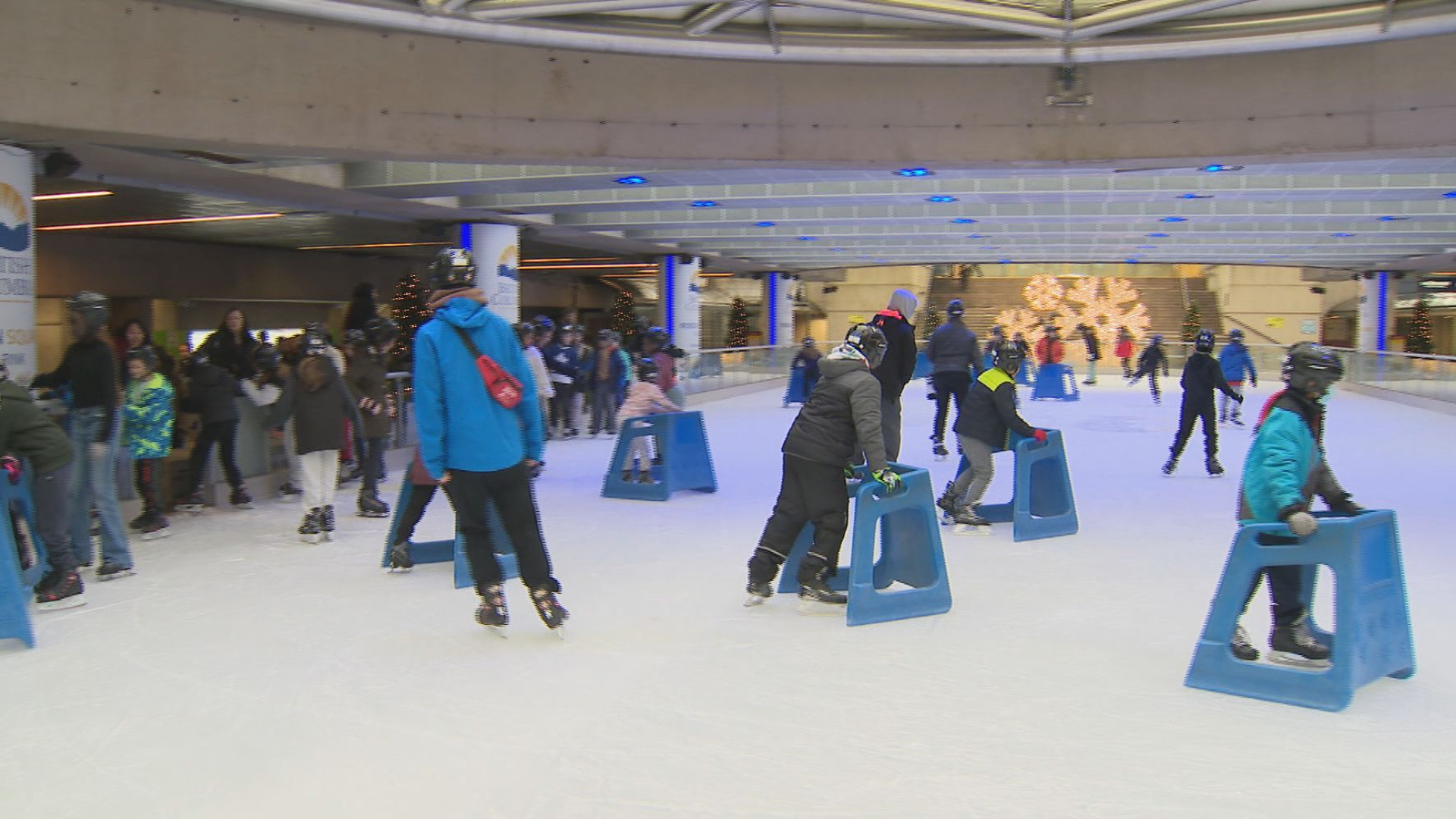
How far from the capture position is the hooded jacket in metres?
5.12

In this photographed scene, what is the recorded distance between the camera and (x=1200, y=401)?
9781 millimetres

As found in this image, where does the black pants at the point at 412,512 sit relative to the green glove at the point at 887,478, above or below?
below

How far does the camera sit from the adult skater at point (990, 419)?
6996 millimetres

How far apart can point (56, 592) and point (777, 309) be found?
2928 centimetres

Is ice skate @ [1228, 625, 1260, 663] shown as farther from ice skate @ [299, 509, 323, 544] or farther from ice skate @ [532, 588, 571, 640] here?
ice skate @ [299, 509, 323, 544]

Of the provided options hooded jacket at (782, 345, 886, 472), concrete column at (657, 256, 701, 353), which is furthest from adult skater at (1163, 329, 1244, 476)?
concrete column at (657, 256, 701, 353)

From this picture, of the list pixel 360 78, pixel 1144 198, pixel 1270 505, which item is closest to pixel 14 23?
pixel 360 78

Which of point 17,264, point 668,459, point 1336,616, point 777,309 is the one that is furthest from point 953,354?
point 777,309

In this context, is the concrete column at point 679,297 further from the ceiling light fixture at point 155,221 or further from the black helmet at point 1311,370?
the black helmet at point 1311,370

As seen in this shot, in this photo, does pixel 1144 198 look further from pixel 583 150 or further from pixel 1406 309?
pixel 1406 309

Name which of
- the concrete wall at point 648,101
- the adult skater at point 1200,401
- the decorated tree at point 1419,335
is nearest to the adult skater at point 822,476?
the concrete wall at point 648,101

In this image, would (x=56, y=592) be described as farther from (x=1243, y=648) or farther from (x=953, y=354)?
(x=953, y=354)

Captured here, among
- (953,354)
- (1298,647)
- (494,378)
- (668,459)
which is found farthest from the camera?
(953,354)

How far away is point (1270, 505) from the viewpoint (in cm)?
423
